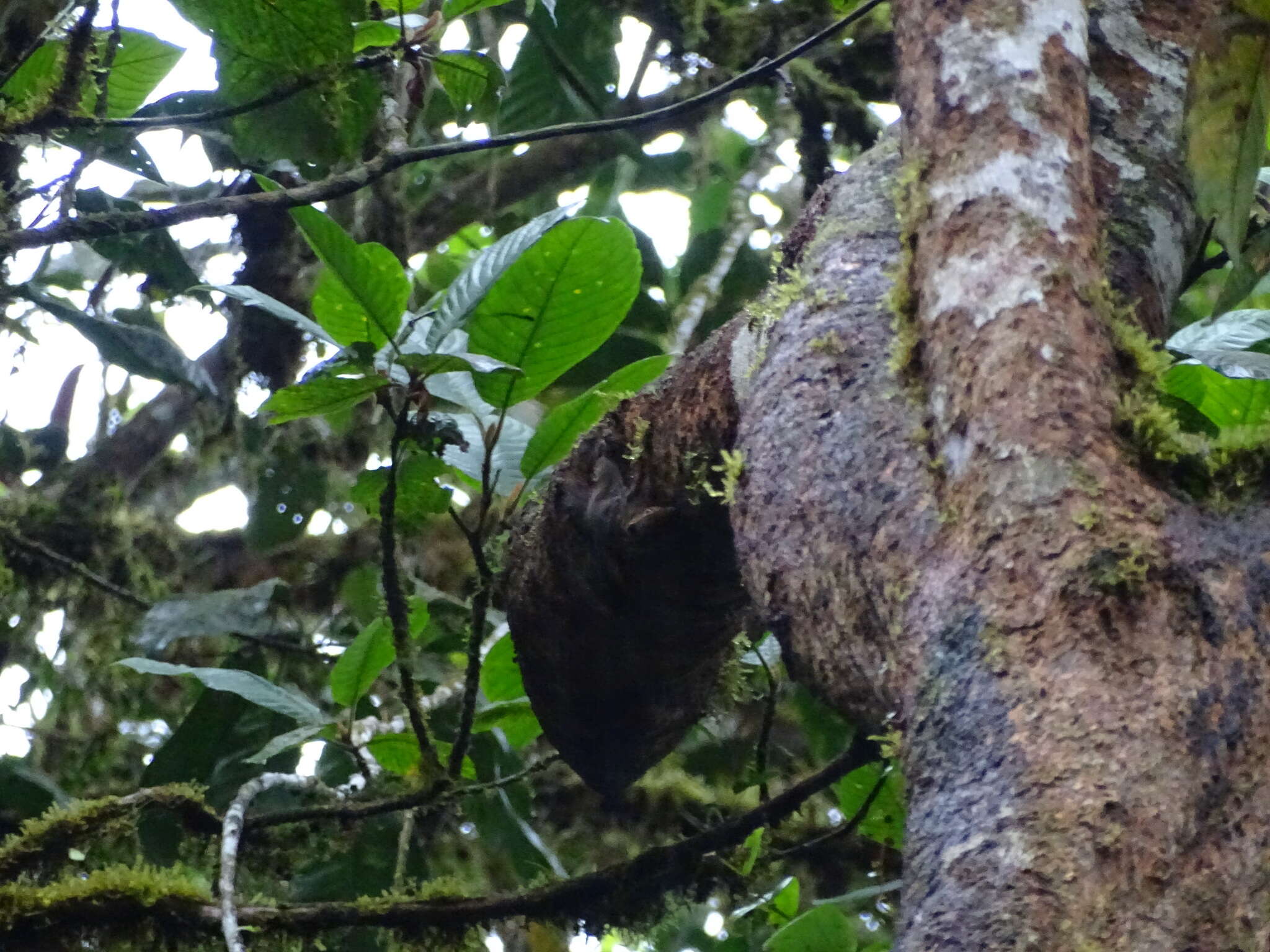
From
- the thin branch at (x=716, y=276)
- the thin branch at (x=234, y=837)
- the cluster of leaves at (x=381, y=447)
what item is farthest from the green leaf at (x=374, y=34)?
the thin branch at (x=234, y=837)

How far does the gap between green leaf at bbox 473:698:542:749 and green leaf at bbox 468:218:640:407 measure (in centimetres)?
40

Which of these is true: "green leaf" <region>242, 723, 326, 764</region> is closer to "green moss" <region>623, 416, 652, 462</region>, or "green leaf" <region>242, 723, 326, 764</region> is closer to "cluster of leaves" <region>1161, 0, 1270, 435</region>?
"green moss" <region>623, 416, 652, 462</region>

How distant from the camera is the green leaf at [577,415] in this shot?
1.34 metres

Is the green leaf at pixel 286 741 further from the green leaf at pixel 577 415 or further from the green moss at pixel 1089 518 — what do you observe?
the green moss at pixel 1089 518

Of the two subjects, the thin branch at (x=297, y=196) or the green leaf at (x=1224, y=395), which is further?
the thin branch at (x=297, y=196)

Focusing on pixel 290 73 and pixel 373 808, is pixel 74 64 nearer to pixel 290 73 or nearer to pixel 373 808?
pixel 290 73

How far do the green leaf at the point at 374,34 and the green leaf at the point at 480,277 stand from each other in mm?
342

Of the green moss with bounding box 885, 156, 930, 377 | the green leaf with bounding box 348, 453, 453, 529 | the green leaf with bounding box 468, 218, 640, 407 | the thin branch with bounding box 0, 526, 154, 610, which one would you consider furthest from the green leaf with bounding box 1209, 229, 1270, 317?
the thin branch with bounding box 0, 526, 154, 610

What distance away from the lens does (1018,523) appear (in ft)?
1.98

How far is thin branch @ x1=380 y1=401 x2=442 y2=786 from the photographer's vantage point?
1191 mm

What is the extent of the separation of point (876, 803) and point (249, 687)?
80cm

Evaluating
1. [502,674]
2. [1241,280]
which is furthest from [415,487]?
[1241,280]

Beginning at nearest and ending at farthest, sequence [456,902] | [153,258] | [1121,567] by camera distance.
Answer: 1. [1121,567]
2. [456,902]
3. [153,258]

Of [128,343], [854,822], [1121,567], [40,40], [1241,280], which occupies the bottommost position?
[854,822]
